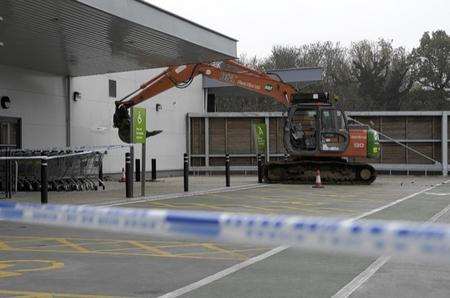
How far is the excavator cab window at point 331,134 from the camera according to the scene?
26188mm

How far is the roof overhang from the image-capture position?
15.8 m

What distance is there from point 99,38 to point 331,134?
1109 centimetres

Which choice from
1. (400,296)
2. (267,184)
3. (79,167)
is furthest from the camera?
(267,184)

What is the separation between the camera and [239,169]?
1409 inches

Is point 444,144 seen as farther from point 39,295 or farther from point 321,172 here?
point 39,295

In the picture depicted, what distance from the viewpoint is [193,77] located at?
2598 centimetres

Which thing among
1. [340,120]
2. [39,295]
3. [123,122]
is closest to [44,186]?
[39,295]

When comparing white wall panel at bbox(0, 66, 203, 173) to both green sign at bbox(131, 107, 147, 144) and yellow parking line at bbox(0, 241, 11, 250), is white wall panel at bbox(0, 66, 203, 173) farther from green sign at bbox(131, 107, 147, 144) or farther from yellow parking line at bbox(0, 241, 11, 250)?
yellow parking line at bbox(0, 241, 11, 250)

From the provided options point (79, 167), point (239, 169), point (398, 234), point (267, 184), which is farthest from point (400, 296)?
point (239, 169)

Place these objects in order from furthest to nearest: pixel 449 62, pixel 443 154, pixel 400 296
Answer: pixel 449 62 → pixel 443 154 → pixel 400 296

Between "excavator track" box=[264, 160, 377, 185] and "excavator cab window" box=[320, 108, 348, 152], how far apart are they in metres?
0.67

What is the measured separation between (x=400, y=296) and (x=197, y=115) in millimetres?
29685

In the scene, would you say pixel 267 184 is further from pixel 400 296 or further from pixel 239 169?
pixel 400 296

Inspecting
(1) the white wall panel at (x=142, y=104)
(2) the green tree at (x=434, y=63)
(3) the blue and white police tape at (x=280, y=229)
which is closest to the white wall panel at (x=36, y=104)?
(1) the white wall panel at (x=142, y=104)
